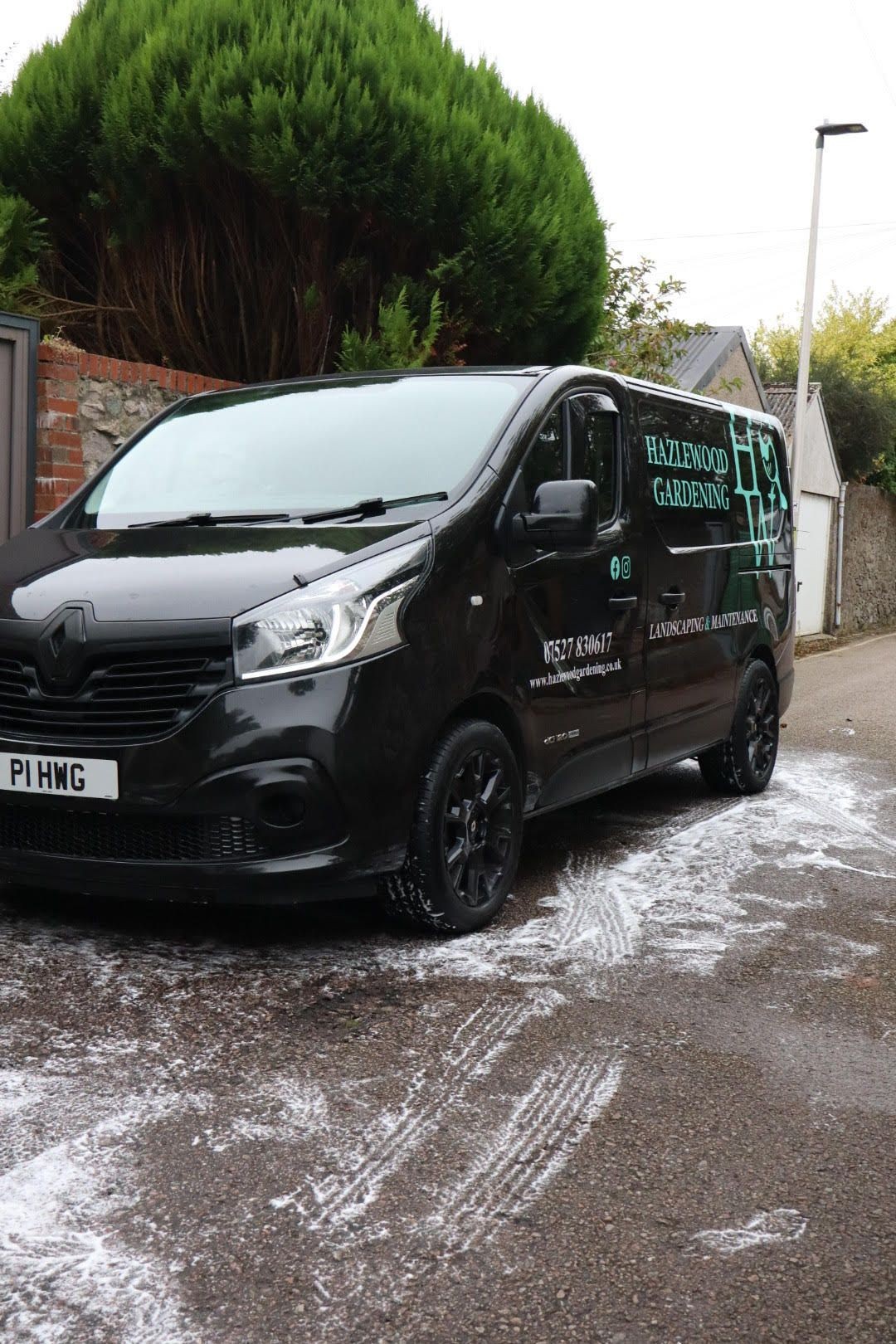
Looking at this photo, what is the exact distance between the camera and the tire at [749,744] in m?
7.20

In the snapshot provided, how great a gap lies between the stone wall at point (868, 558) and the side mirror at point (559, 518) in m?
21.4

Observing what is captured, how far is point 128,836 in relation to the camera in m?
4.11

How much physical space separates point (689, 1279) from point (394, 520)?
2596 mm

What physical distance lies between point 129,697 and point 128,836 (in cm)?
41

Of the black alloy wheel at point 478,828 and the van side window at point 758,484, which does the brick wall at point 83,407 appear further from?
the black alloy wheel at point 478,828

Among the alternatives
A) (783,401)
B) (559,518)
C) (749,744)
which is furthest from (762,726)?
Answer: (783,401)

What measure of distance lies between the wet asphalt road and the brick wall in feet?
9.54

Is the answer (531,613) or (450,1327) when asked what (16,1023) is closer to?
(450,1327)

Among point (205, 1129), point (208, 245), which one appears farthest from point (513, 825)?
point (208, 245)

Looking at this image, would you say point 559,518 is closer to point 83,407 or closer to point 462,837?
point 462,837

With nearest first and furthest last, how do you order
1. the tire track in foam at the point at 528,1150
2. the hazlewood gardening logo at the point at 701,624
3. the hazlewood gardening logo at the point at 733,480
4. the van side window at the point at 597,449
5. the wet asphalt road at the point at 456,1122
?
the wet asphalt road at the point at 456,1122 < the tire track in foam at the point at 528,1150 < the van side window at the point at 597,449 < the hazlewood gardening logo at the point at 701,624 < the hazlewood gardening logo at the point at 733,480

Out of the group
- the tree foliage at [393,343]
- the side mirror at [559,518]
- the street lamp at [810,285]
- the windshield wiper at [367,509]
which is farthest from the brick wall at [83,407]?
the street lamp at [810,285]

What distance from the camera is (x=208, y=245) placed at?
8852 millimetres

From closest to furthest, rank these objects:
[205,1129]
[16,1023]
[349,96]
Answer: [205,1129] → [16,1023] → [349,96]
